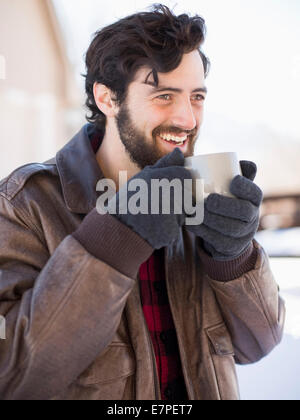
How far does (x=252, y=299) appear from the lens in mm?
864

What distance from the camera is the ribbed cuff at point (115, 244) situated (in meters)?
0.69

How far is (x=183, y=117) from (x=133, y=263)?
46 cm

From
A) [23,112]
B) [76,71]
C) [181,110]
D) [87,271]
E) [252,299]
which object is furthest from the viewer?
[76,71]

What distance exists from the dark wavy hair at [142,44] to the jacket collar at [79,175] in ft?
0.67

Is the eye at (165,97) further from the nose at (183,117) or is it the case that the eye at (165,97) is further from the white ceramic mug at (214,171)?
the white ceramic mug at (214,171)

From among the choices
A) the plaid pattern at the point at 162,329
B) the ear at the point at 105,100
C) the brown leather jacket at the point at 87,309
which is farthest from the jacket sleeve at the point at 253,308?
the ear at the point at 105,100

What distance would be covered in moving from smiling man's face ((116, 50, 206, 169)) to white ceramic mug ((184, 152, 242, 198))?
301 millimetres

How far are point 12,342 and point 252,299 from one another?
48cm

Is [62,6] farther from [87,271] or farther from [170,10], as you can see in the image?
[87,271]

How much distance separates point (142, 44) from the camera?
1.04 metres

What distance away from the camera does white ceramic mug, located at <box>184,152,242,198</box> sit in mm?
726

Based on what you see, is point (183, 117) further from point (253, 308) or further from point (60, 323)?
point (60, 323)
